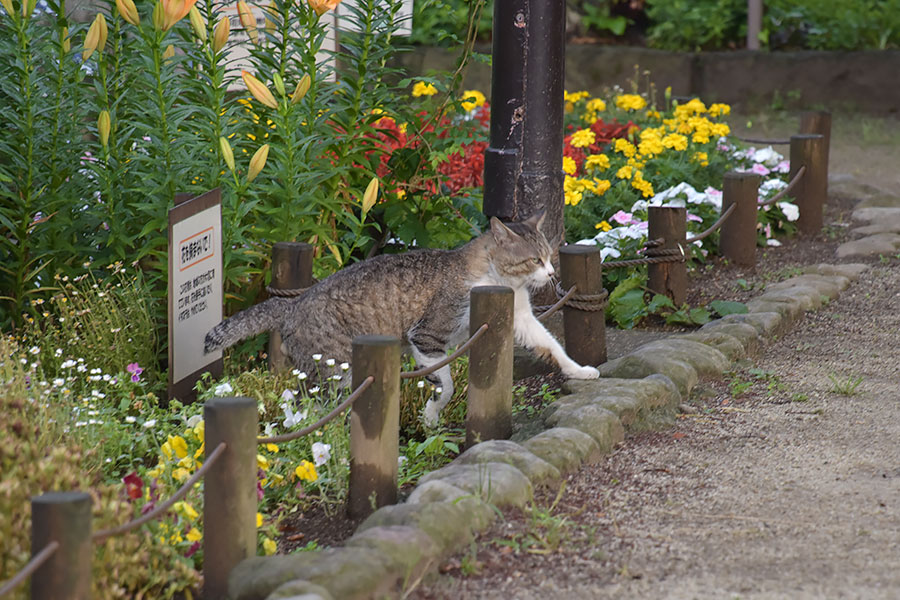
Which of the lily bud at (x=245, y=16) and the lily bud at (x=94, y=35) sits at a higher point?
the lily bud at (x=245, y=16)

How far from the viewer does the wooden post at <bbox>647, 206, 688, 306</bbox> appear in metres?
5.43

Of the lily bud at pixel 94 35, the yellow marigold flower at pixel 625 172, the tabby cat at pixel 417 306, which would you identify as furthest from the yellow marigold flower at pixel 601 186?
the lily bud at pixel 94 35

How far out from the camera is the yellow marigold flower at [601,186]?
21.0 feet

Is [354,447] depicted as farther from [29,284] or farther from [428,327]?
[29,284]

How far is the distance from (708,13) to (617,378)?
853 centimetres

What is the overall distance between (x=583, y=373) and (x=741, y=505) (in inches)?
44.7

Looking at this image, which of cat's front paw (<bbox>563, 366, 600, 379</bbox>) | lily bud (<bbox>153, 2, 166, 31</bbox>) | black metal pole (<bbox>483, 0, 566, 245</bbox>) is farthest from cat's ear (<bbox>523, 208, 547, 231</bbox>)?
lily bud (<bbox>153, 2, 166, 31</bbox>)

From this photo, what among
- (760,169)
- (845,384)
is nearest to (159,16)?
(845,384)

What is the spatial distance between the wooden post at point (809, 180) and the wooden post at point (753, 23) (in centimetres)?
459

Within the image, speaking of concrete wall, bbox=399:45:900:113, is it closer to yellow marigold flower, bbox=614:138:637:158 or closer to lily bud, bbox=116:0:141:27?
yellow marigold flower, bbox=614:138:637:158

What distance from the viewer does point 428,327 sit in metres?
4.27

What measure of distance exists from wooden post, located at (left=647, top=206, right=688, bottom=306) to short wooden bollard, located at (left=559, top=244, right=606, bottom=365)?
90 centimetres

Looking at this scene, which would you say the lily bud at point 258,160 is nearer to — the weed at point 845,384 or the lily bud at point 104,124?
the lily bud at point 104,124

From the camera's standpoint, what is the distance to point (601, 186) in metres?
6.43
